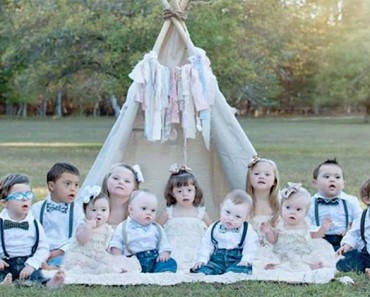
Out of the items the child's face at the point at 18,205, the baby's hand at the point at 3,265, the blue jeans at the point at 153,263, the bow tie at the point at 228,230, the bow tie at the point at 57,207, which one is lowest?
the blue jeans at the point at 153,263

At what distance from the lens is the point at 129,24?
50.7ft

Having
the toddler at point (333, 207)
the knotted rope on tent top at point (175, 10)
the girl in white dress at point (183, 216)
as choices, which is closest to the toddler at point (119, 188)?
the girl in white dress at point (183, 216)

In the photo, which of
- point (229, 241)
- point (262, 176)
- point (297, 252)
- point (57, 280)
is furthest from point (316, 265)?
point (57, 280)

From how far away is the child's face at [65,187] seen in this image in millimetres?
5500

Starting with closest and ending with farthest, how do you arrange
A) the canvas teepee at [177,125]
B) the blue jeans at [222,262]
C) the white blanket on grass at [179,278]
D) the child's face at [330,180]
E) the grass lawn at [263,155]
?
the grass lawn at [263,155] < the white blanket on grass at [179,278] < the blue jeans at [222,262] < the child's face at [330,180] < the canvas teepee at [177,125]

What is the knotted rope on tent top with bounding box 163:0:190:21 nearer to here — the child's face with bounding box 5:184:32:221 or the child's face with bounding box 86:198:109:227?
the child's face with bounding box 86:198:109:227

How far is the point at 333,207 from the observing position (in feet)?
19.6

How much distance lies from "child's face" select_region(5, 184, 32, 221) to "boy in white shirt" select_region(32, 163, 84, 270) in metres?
0.57

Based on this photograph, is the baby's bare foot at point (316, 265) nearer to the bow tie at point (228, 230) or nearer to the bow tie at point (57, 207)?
the bow tie at point (228, 230)

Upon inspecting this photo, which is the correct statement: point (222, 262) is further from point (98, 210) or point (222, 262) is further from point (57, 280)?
point (57, 280)

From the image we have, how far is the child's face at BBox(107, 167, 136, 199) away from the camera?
571 cm

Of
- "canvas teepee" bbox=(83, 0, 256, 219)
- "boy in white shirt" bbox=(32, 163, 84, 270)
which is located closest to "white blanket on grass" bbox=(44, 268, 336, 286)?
"boy in white shirt" bbox=(32, 163, 84, 270)

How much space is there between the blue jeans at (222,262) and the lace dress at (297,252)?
315 millimetres

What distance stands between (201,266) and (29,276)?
45.8 inches
